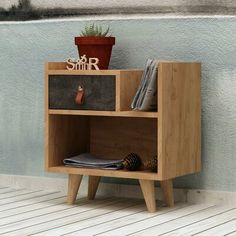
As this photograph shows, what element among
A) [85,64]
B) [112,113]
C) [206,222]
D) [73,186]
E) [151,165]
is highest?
[85,64]

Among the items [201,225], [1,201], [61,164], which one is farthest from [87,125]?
[201,225]

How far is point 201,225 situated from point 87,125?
905mm

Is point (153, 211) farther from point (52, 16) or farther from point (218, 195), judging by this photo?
point (52, 16)

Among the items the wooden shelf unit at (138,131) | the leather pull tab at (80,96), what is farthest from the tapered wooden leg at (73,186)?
the leather pull tab at (80,96)

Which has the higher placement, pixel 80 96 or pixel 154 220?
pixel 80 96

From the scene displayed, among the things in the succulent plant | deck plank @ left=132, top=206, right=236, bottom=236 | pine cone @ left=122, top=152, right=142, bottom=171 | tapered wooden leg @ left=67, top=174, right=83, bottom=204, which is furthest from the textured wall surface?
tapered wooden leg @ left=67, top=174, right=83, bottom=204

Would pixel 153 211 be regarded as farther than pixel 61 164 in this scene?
No

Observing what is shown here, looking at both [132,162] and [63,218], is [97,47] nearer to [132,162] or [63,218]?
[132,162]

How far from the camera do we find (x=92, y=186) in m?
3.64

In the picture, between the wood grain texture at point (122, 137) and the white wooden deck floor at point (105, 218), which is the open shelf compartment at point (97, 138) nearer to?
the wood grain texture at point (122, 137)

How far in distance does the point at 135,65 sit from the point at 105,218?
81 cm

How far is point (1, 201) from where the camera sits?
360cm

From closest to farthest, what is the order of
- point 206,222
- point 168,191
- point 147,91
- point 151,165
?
1. point 206,222
2. point 147,91
3. point 151,165
4. point 168,191

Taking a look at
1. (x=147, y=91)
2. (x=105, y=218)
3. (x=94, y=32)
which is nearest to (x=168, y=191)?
(x=105, y=218)
